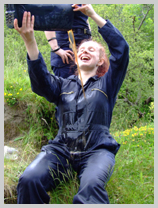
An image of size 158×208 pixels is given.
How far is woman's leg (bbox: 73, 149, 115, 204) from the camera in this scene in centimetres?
159

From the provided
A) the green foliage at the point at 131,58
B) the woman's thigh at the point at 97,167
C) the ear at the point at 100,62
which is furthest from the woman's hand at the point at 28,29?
the green foliage at the point at 131,58

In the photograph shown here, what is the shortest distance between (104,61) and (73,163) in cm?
112

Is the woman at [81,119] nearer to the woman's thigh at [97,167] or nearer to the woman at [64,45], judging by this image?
the woman's thigh at [97,167]

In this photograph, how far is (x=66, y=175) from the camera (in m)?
2.04

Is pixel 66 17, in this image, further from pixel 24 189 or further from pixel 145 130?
pixel 145 130

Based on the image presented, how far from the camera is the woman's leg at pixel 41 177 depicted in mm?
1701

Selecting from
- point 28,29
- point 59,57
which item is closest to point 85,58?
point 59,57

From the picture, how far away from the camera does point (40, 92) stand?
6.84 feet

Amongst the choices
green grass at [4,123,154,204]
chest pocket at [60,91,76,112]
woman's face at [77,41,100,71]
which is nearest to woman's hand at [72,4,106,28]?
woman's face at [77,41,100,71]

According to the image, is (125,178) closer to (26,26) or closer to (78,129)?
(78,129)

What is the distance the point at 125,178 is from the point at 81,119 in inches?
40.8

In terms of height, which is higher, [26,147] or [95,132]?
[95,132]

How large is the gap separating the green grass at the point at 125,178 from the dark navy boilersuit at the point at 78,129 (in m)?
0.26

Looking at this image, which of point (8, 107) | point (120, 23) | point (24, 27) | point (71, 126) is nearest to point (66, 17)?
point (24, 27)
